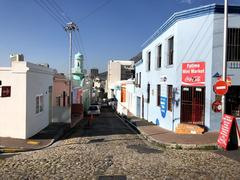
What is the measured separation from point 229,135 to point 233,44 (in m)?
5.93

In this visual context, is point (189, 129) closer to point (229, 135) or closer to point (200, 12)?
point (229, 135)

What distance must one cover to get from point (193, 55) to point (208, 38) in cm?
126

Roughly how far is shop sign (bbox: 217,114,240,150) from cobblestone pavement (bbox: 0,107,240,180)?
2.80ft

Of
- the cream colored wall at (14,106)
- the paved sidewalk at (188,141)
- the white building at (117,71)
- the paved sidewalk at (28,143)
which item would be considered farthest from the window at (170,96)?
the white building at (117,71)

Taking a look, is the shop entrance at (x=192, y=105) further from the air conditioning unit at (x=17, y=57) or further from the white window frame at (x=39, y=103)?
the air conditioning unit at (x=17, y=57)

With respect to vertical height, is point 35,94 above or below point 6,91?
below

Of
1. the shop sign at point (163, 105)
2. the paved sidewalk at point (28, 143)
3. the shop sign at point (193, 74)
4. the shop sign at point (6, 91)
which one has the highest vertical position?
the shop sign at point (193, 74)

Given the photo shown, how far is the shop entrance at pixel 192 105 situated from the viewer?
606 inches

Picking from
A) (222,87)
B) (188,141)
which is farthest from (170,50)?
(188,141)

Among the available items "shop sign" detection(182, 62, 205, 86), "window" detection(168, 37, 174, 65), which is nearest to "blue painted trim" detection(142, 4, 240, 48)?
"window" detection(168, 37, 174, 65)

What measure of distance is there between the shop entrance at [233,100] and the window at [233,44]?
166 centimetres

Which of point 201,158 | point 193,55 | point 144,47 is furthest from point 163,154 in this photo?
point 144,47

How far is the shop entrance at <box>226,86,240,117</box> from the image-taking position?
49.6 ft

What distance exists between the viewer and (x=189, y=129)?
1482cm
